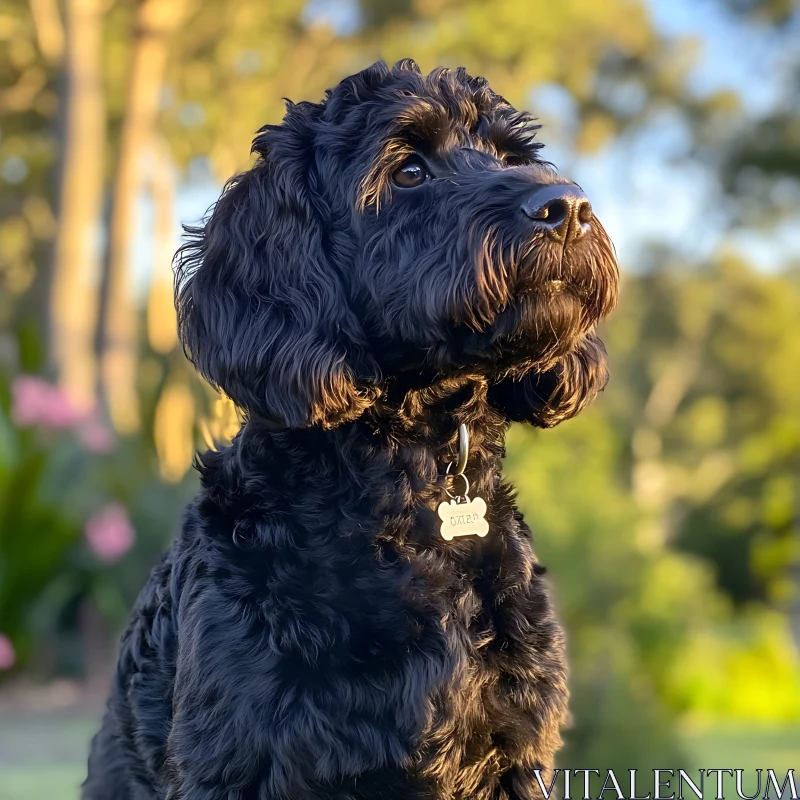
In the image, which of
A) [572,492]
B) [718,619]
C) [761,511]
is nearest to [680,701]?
[572,492]

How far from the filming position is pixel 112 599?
7395mm

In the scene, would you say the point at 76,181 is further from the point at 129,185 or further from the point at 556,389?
the point at 556,389

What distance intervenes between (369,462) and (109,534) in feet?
16.8

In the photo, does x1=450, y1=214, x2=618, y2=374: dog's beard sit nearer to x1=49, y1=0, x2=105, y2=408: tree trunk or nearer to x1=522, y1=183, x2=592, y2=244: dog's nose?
x1=522, y1=183, x2=592, y2=244: dog's nose

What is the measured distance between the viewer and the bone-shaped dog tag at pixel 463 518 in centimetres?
254

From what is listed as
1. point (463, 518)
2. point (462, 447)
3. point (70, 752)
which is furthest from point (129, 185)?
point (463, 518)

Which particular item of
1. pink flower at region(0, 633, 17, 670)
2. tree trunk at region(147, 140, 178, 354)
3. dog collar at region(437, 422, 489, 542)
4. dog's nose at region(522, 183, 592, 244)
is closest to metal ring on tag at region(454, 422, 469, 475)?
dog collar at region(437, 422, 489, 542)

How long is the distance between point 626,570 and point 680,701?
103cm

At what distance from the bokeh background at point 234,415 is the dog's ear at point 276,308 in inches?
31.8

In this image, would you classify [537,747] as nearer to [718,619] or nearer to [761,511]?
[718,619]

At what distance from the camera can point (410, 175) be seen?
8.70 feet

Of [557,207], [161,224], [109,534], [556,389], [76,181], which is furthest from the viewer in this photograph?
[161,224]

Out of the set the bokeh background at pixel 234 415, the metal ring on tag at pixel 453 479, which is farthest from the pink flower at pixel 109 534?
the metal ring on tag at pixel 453 479

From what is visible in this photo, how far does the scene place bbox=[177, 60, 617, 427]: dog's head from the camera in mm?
2326
